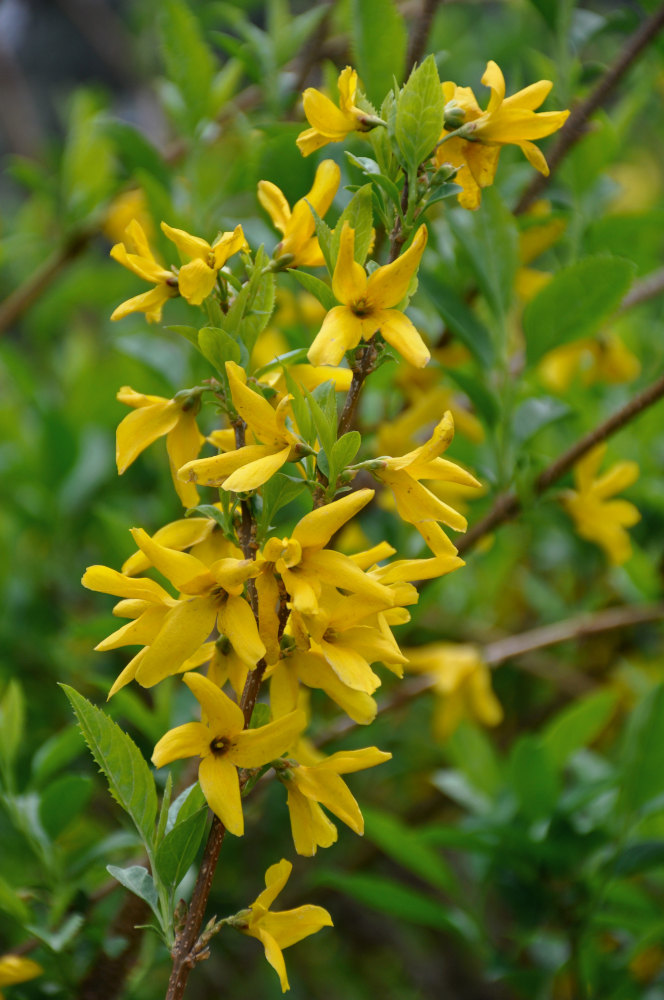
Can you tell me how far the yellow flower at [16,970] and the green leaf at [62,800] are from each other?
0.17 meters

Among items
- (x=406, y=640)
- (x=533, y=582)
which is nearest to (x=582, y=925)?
(x=406, y=640)

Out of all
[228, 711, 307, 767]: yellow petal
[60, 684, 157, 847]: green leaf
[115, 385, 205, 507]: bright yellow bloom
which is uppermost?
[115, 385, 205, 507]: bright yellow bloom

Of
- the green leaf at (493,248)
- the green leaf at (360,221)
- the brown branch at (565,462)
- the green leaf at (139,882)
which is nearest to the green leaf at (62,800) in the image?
the green leaf at (139,882)

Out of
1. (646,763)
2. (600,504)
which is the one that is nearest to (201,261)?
(600,504)

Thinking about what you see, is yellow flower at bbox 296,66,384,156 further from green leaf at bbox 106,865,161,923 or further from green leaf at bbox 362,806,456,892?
green leaf at bbox 362,806,456,892

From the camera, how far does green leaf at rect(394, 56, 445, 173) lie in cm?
75

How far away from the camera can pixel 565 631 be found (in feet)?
5.14

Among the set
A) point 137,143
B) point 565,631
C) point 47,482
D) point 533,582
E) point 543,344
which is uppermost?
point 137,143

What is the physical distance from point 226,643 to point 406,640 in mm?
1193

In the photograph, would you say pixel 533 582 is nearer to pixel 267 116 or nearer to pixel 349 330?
pixel 267 116

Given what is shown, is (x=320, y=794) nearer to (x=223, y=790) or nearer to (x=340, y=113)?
(x=223, y=790)

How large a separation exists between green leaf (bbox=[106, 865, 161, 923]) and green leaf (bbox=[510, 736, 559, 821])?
695 millimetres

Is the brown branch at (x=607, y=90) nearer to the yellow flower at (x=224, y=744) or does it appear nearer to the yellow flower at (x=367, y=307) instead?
the yellow flower at (x=367, y=307)

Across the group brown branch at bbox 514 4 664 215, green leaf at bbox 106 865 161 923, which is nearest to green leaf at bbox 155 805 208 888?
green leaf at bbox 106 865 161 923
